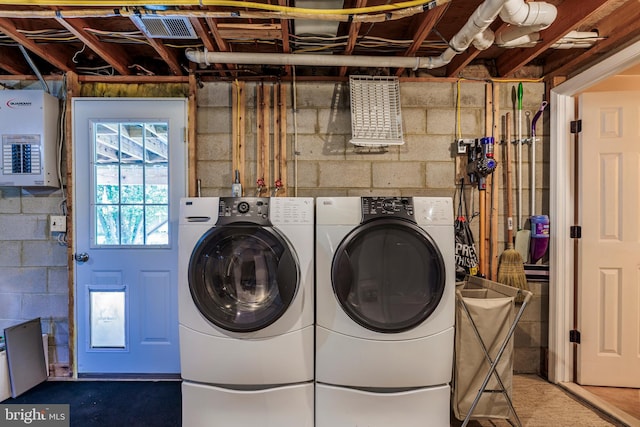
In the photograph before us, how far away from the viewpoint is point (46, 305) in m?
2.39

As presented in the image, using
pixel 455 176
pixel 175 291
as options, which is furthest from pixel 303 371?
pixel 455 176

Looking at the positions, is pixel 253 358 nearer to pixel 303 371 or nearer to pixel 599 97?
pixel 303 371

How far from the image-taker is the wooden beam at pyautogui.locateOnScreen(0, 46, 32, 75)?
7.33 feet

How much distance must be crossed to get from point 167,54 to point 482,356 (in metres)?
2.74

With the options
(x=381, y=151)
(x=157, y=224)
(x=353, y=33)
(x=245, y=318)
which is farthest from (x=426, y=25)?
(x=157, y=224)

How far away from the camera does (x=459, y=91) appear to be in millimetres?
2418

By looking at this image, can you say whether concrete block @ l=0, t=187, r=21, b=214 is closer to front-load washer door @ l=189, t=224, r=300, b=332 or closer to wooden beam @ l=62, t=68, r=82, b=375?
wooden beam @ l=62, t=68, r=82, b=375

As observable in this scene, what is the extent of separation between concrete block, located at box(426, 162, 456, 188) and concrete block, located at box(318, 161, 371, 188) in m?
0.46

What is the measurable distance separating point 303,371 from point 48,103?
2585mm

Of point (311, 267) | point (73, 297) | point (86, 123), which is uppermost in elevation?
point (86, 123)

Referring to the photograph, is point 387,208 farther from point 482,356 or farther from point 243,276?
point 482,356

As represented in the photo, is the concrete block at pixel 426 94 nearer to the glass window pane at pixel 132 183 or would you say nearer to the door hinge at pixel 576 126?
the door hinge at pixel 576 126

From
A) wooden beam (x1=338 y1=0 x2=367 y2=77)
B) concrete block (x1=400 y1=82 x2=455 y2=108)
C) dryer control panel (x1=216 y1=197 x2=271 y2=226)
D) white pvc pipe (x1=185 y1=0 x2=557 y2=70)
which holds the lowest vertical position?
dryer control panel (x1=216 y1=197 x2=271 y2=226)

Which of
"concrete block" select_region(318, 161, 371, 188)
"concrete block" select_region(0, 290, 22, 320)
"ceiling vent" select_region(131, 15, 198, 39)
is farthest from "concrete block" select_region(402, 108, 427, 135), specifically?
"concrete block" select_region(0, 290, 22, 320)
